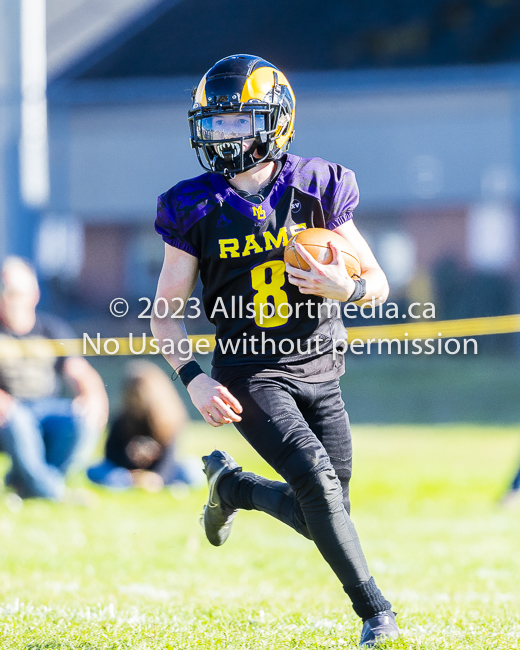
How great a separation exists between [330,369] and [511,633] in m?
1.14

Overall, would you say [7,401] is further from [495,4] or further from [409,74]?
[495,4]

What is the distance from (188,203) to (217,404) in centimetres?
71

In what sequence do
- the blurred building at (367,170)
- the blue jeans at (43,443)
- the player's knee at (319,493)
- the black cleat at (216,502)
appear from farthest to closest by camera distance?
the blurred building at (367,170) < the blue jeans at (43,443) < the black cleat at (216,502) < the player's knee at (319,493)

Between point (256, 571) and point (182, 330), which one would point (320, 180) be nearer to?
point (182, 330)

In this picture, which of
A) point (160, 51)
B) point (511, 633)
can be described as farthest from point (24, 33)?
point (160, 51)

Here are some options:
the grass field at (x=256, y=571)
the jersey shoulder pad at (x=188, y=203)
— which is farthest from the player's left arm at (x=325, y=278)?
the grass field at (x=256, y=571)

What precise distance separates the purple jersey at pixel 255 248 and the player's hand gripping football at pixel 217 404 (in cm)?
20

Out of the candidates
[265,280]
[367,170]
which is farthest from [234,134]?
[367,170]

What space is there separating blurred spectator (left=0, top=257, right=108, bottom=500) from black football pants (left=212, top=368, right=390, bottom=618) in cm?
367

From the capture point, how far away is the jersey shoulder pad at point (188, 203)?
9.96 feet

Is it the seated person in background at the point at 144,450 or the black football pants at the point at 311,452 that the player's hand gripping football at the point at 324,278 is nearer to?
the black football pants at the point at 311,452

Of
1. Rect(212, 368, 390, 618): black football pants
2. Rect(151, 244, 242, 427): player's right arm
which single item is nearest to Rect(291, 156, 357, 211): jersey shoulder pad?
Rect(151, 244, 242, 427): player's right arm

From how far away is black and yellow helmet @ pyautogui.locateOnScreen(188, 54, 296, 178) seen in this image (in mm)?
3057

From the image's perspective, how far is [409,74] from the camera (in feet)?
52.9
